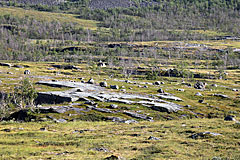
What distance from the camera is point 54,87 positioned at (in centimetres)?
11369

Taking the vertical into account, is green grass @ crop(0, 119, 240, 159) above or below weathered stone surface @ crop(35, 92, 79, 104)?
above

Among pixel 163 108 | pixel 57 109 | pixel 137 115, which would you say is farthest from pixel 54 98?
pixel 163 108

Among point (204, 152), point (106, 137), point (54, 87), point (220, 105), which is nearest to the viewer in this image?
point (204, 152)

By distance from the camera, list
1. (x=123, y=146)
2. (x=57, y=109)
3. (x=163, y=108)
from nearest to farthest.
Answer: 1. (x=123, y=146)
2. (x=57, y=109)
3. (x=163, y=108)

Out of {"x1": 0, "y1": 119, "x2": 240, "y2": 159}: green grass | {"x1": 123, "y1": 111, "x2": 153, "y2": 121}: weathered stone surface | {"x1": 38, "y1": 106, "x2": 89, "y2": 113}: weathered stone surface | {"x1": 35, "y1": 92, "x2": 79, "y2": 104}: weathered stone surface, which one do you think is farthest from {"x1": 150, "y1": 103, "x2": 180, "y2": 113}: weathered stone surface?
{"x1": 0, "y1": 119, "x2": 240, "y2": 159}: green grass

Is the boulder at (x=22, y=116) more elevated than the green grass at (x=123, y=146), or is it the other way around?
the green grass at (x=123, y=146)

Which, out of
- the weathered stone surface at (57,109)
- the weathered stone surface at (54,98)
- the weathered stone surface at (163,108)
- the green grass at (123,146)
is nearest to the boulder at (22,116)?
the weathered stone surface at (57,109)

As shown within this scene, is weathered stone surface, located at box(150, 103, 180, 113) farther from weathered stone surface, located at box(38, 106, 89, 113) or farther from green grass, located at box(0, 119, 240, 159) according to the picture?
green grass, located at box(0, 119, 240, 159)

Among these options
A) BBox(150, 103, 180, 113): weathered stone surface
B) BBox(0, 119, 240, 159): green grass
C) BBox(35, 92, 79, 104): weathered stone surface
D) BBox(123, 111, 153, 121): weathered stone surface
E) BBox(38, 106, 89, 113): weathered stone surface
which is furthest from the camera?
BBox(35, 92, 79, 104): weathered stone surface

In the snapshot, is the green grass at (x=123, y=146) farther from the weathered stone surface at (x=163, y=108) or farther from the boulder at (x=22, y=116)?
the weathered stone surface at (x=163, y=108)

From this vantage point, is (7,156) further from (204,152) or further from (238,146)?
(238,146)

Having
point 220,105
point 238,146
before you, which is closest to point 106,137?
point 238,146

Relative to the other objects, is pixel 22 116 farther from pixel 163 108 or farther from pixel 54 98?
pixel 163 108

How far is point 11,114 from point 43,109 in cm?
845
